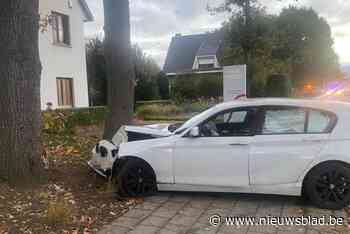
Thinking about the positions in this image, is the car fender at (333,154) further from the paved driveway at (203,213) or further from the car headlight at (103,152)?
the car headlight at (103,152)

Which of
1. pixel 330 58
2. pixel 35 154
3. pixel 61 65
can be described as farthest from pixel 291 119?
pixel 330 58

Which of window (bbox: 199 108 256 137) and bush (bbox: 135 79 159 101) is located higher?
bush (bbox: 135 79 159 101)

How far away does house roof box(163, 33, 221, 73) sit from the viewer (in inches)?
1642

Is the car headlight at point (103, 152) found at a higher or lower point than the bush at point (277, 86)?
lower

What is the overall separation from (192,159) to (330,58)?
151 ft

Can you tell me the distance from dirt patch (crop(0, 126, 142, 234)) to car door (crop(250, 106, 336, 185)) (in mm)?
1847

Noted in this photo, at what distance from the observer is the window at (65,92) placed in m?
17.9

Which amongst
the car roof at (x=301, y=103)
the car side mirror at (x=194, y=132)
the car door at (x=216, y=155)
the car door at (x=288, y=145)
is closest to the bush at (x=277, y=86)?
the car roof at (x=301, y=103)

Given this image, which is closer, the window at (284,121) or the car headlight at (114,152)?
the window at (284,121)

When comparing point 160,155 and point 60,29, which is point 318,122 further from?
point 60,29

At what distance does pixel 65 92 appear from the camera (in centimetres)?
1839

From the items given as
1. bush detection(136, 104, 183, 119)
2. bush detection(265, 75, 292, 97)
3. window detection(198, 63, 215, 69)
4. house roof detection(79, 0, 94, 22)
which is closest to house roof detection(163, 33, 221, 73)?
window detection(198, 63, 215, 69)

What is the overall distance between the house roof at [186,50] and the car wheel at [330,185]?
118ft

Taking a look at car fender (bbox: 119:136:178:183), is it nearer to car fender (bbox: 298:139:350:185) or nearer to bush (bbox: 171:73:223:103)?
car fender (bbox: 298:139:350:185)
